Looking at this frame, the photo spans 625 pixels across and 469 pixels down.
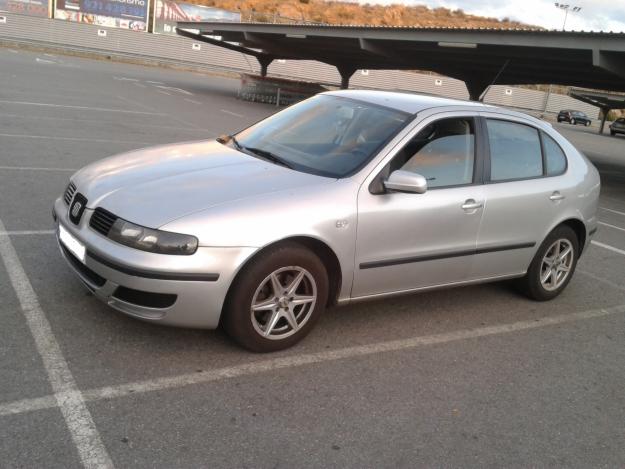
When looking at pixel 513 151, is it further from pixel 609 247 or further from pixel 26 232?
pixel 26 232

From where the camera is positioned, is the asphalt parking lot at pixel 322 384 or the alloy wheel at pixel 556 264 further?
the alloy wheel at pixel 556 264

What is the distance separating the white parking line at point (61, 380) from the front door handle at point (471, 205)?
9.29 feet

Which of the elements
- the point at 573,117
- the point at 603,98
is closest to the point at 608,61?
the point at 603,98

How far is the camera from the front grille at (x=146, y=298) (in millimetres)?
3424

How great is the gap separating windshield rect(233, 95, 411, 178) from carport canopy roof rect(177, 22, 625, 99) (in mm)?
10529

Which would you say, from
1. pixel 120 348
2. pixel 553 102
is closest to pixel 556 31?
pixel 120 348

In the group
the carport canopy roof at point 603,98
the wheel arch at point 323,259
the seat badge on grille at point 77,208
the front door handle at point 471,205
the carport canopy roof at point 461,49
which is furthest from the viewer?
the carport canopy roof at point 603,98

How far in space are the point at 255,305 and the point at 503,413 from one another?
1543 mm

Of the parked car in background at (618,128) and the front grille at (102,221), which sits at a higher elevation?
the front grille at (102,221)

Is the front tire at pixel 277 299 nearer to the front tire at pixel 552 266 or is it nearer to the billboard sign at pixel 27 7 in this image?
the front tire at pixel 552 266

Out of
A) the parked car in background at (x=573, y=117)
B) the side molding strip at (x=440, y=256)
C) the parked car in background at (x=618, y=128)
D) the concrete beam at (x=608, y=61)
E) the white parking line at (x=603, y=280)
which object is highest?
the concrete beam at (x=608, y=61)

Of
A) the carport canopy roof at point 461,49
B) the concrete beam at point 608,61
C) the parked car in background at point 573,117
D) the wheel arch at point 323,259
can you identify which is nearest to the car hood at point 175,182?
the wheel arch at point 323,259

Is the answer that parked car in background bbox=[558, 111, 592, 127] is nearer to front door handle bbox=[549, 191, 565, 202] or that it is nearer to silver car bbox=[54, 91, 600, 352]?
silver car bbox=[54, 91, 600, 352]

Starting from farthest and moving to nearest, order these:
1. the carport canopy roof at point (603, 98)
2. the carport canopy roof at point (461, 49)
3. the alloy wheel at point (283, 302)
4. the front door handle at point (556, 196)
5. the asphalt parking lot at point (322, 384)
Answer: the carport canopy roof at point (603, 98), the carport canopy roof at point (461, 49), the front door handle at point (556, 196), the alloy wheel at point (283, 302), the asphalt parking lot at point (322, 384)
